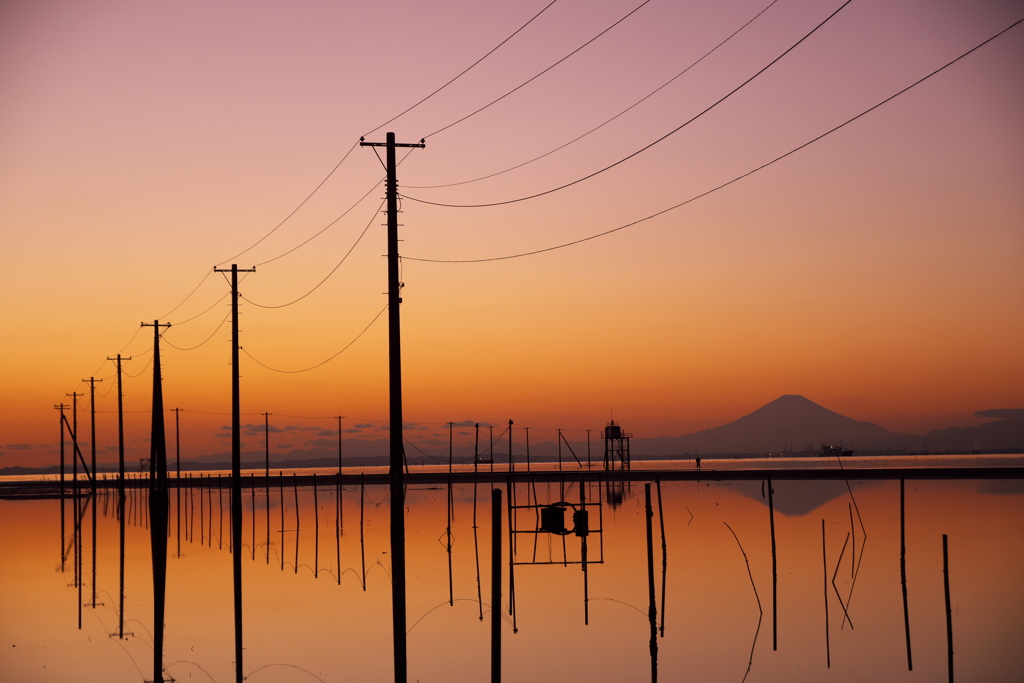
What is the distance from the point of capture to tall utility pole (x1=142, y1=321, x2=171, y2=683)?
76.4ft

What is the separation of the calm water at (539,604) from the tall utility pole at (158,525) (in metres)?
0.28

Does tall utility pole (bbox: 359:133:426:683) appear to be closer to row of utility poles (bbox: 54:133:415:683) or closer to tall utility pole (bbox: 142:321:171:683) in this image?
row of utility poles (bbox: 54:133:415:683)

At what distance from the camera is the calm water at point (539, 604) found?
21516 mm

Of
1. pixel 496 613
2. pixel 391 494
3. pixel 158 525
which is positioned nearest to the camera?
pixel 496 613

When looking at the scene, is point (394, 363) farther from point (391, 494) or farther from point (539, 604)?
point (539, 604)

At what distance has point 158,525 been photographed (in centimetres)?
4109

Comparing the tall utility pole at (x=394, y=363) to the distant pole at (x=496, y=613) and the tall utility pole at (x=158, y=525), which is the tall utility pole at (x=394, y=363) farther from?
the tall utility pole at (x=158, y=525)

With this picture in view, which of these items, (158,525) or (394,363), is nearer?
(394,363)

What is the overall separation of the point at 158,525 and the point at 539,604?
62.9 feet

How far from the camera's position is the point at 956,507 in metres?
65.1

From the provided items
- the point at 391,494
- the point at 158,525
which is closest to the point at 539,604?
the point at 391,494

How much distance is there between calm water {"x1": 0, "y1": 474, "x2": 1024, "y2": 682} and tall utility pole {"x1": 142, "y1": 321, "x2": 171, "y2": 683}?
0.28 m

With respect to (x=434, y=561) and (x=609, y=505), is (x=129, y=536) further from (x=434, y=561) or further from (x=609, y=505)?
(x=609, y=505)

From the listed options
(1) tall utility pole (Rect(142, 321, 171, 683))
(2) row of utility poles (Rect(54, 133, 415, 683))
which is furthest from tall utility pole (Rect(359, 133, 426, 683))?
(1) tall utility pole (Rect(142, 321, 171, 683))
